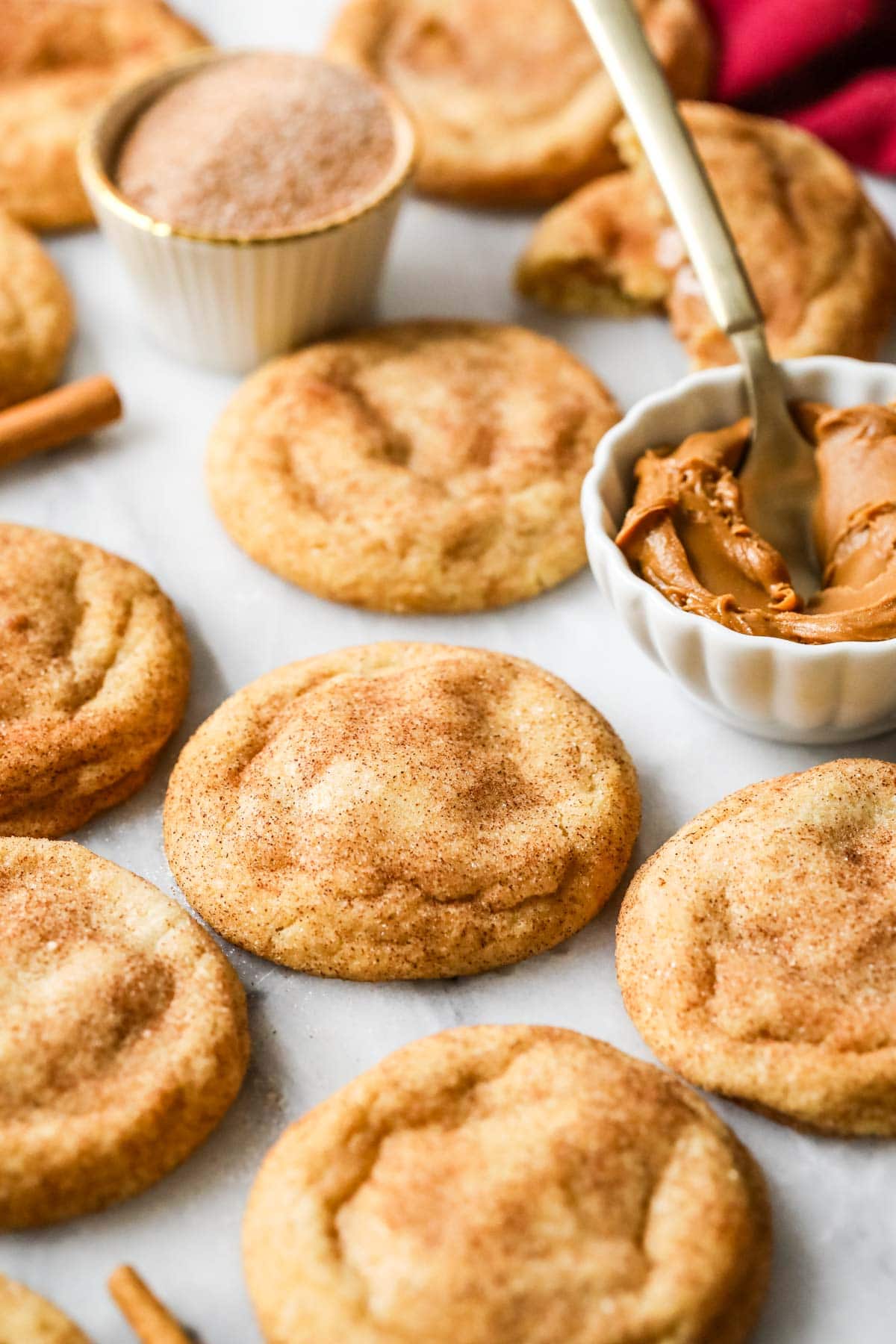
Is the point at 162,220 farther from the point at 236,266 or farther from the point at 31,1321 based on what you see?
the point at 31,1321

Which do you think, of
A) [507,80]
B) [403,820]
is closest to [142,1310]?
→ [403,820]

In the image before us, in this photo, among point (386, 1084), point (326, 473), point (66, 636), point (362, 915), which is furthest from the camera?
point (326, 473)

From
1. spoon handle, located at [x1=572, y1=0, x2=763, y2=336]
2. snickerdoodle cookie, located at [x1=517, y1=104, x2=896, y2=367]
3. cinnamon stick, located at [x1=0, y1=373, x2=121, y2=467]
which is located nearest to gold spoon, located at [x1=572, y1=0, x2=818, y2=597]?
spoon handle, located at [x1=572, y1=0, x2=763, y2=336]

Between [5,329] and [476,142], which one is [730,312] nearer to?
[476,142]

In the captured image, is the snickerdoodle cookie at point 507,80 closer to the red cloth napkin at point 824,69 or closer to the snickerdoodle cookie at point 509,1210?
the red cloth napkin at point 824,69

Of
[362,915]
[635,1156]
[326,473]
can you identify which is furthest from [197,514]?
[635,1156]

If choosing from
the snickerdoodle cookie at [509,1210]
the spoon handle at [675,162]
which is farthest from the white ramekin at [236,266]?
the snickerdoodle cookie at [509,1210]
